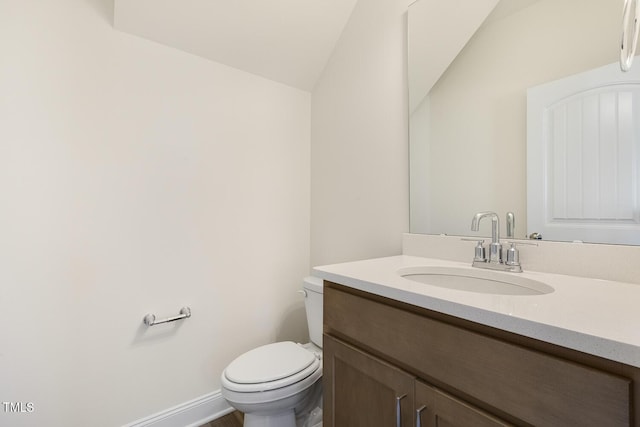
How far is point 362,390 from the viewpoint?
2.84 feet

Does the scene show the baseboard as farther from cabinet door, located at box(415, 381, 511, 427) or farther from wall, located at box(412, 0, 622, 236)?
wall, located at box(412, 0, 622, 236)

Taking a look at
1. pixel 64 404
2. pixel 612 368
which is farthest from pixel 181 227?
pixel 612 368

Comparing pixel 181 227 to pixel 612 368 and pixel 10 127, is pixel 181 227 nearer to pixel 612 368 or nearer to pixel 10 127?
pixel 10 127

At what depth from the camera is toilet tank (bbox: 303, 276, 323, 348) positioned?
152 cm

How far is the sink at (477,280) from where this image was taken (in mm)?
891

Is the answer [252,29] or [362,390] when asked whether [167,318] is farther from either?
[252,29]

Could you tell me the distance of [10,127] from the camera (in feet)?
3.66

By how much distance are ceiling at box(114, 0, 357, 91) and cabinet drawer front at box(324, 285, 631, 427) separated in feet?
4.90

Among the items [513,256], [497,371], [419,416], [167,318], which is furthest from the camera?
[167,318]

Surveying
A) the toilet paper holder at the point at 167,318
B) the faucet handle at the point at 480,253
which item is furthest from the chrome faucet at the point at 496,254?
the toilet paper holder at the point at 167,318

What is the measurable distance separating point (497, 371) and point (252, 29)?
1786 millimetres

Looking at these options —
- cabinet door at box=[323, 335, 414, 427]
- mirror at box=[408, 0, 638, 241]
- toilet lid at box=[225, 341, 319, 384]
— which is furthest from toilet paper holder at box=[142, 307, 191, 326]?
mirror at box=[408, 0, 638, 241]

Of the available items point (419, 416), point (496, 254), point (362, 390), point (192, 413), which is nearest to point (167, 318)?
point (192, 413)

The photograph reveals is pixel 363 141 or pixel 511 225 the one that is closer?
pixel 511 225
